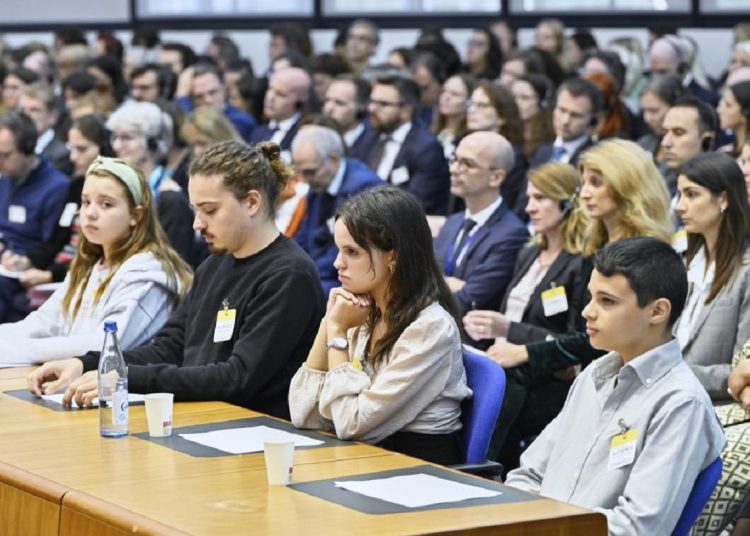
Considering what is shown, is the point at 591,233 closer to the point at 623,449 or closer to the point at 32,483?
the point at 623,449

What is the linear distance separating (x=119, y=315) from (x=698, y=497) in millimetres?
2184

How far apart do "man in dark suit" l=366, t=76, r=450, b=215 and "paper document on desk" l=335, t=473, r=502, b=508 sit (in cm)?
468

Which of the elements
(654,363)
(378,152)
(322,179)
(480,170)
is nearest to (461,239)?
(480,170)

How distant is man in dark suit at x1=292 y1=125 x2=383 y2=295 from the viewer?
6.73m

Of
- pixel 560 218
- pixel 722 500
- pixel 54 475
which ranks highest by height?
pixel 560 218

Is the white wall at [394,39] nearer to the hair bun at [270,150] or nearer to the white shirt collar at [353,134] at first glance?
the white shirt collar at [353,134]

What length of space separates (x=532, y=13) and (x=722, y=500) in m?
8.88

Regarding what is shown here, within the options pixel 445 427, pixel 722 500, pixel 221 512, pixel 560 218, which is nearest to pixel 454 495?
pixel 221 512

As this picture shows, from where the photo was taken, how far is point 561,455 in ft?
10.5

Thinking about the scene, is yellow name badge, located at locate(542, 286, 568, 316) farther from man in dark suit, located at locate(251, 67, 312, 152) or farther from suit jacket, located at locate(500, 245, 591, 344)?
man in dark suit, located at locate(251, 67, 312, 152)

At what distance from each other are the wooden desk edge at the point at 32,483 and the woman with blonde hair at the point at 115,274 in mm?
1367

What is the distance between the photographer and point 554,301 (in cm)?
493

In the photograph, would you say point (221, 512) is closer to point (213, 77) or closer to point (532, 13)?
point (213, 77)

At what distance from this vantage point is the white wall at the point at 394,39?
35.8 ft
